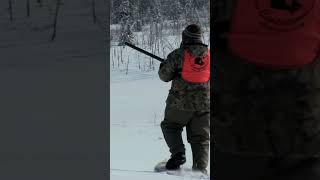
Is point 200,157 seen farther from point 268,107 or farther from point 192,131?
point 268,107

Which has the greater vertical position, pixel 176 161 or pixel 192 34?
pixel 192 34

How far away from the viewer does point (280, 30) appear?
1.29m

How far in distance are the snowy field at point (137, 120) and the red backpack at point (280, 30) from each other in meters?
3.52

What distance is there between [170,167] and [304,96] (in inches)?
156

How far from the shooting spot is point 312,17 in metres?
1.30

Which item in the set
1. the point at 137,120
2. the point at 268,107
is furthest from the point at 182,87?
the point at 268,107

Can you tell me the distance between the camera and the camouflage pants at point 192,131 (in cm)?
523

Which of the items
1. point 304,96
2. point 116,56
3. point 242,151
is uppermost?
point 304,96

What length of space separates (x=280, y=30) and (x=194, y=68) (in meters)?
3.67

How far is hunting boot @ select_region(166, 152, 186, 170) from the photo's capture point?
525cm

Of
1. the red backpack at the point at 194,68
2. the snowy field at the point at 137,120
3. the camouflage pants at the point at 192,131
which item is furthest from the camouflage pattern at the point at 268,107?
the camouflage pants at the point at 192,131
